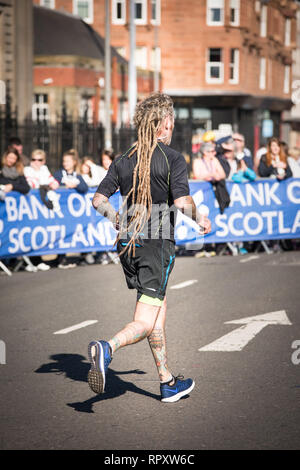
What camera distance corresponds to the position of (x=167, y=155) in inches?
232

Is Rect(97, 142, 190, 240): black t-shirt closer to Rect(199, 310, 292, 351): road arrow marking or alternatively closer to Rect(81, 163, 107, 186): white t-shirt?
Rect(199, 310, 292, 351): road arrow marking

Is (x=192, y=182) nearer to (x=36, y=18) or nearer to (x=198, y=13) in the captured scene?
(x=36, y=18)

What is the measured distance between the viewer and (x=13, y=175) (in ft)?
45.5

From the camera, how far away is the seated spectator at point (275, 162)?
16234mm

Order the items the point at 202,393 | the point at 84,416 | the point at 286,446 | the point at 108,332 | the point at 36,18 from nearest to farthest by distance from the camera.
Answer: the point at 286,446 → the point at 84,416 → the point at 202,393 → the point at 108,332 → the point at 36,18

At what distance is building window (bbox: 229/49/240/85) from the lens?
55419mm

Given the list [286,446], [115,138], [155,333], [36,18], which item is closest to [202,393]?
[155,333]

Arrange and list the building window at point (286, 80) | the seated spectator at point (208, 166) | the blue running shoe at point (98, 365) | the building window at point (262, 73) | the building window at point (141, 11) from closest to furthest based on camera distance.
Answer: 1. the blue running shoe at point (98, 365)
2. the seated spectator at point (208, 166)
3. the building window at point (141, 11)
4. the building window at point (262, 73)
5. the building window at point (286, 80)

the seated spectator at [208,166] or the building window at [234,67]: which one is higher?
the building window at [234,67]

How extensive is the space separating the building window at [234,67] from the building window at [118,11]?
6.69 meters

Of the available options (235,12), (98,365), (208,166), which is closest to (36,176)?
(208,166)

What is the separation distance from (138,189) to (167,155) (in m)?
0.28

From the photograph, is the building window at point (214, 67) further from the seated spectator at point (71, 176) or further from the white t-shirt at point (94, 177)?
the seated spectator at point (71, 176)

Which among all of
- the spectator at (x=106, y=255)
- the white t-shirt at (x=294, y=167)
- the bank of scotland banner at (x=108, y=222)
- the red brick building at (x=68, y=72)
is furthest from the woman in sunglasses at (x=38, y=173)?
the red brick building at (x=68, y=72)
